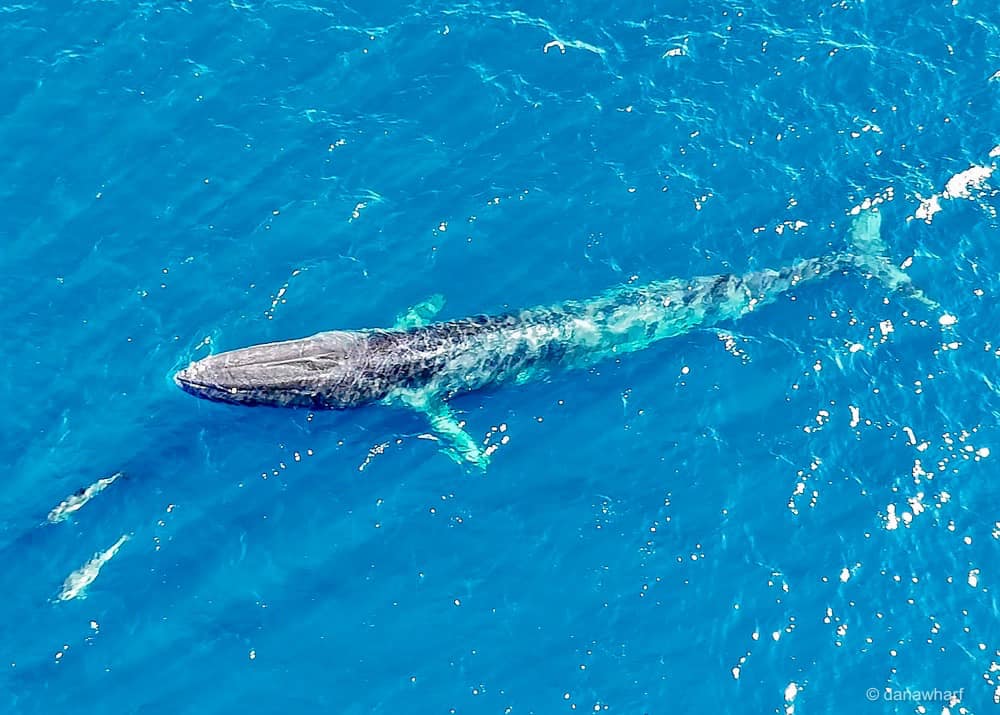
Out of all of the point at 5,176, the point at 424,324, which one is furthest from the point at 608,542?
the point at 5,176

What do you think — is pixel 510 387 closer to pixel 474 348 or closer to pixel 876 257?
pixel 474 348

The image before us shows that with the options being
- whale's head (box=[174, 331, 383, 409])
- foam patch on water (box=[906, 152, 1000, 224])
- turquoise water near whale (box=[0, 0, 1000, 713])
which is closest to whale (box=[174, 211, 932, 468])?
whale's head (box=[174, 331, 383, 409])

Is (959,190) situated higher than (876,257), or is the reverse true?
(959,190)

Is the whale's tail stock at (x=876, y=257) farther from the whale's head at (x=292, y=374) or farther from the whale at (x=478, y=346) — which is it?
the whale's head at (x=292, y=374)

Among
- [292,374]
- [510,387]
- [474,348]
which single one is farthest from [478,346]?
[292,374]

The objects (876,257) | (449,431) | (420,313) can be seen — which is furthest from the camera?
(876,257)

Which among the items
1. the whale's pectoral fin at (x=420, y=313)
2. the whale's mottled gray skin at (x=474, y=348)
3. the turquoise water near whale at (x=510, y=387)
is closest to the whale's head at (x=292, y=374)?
the whale's mottled gray skin at (x=474, y=348)

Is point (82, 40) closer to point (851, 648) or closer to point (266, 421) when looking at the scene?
point (266, 421)
